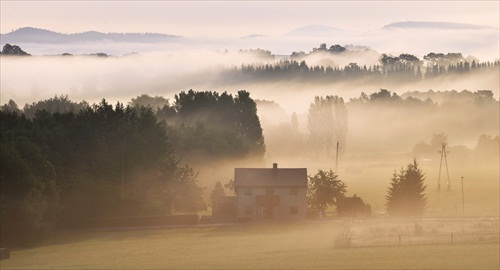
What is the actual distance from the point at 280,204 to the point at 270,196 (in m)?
1.52

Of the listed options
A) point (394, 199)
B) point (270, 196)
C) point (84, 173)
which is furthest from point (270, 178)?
point (84, 173)

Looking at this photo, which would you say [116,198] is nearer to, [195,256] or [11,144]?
[11,144]

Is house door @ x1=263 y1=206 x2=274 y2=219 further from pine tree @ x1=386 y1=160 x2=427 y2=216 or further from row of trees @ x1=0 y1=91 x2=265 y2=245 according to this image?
pine tree @ x1=386 y1=160 x2=427 y2=216

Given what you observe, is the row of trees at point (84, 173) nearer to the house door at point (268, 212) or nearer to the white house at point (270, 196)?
the white house at point (270, 196)

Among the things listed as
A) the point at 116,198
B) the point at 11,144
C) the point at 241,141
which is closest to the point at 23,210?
the point at 11,144

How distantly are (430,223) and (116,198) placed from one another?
34440 mm

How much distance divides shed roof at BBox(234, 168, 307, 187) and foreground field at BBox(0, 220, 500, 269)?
46.4 ft

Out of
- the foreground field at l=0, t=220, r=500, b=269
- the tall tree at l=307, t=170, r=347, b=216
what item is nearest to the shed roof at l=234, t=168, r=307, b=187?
the tall tree at l=307, t=170, r=347, b=216

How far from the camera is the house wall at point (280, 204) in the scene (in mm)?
116700

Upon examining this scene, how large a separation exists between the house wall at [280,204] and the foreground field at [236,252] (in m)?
10.7

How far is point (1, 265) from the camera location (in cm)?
8231

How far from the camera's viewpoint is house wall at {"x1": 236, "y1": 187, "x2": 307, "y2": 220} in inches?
4594

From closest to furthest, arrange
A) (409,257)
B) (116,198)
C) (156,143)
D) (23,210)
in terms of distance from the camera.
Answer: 1. (409,257)
2. (23,210)
3. (116,198)
4. (156,143)

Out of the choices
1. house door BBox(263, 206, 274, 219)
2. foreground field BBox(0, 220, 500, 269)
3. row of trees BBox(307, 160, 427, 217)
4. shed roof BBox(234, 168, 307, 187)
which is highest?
shed roof BBox(234, 168, 307, 187)
